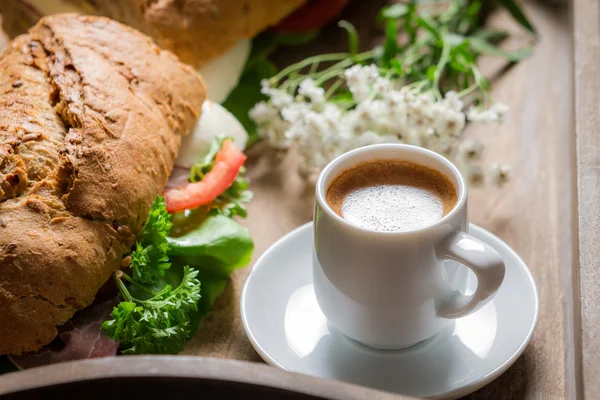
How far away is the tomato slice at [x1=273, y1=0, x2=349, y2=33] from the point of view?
8.73 feet

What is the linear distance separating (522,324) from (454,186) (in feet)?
1.01

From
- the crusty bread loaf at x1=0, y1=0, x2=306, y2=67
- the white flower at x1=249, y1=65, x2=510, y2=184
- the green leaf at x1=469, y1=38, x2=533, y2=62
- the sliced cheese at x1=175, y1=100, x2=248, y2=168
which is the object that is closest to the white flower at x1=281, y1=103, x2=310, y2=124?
the white flower at x1=249, y1=65, x2=510, y2=184

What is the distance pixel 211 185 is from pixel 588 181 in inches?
34.5

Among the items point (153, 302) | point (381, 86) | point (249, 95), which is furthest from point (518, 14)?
point (153, 302)

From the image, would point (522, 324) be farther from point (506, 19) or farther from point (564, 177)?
point (506, 19)

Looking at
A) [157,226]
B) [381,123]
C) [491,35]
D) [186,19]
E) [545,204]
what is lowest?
[545,204]

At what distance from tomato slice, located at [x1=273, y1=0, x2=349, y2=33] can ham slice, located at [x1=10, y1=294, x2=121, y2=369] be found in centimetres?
143

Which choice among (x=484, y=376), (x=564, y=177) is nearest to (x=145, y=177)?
(x=484, y=376)

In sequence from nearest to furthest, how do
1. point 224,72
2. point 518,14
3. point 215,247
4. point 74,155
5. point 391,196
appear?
1. point 391,196
2. point 74,155
3. point 215,247
4. point 224,72
5. point 518,14

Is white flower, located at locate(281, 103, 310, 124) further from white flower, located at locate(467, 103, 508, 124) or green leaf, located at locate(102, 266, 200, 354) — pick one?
green leaf, located at locate(102, 266, 200, 354)

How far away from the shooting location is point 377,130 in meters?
2.05

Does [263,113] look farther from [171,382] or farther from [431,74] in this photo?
[171,382]

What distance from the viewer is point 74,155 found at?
5.11 feet

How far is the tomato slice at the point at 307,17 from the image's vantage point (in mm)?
2660
